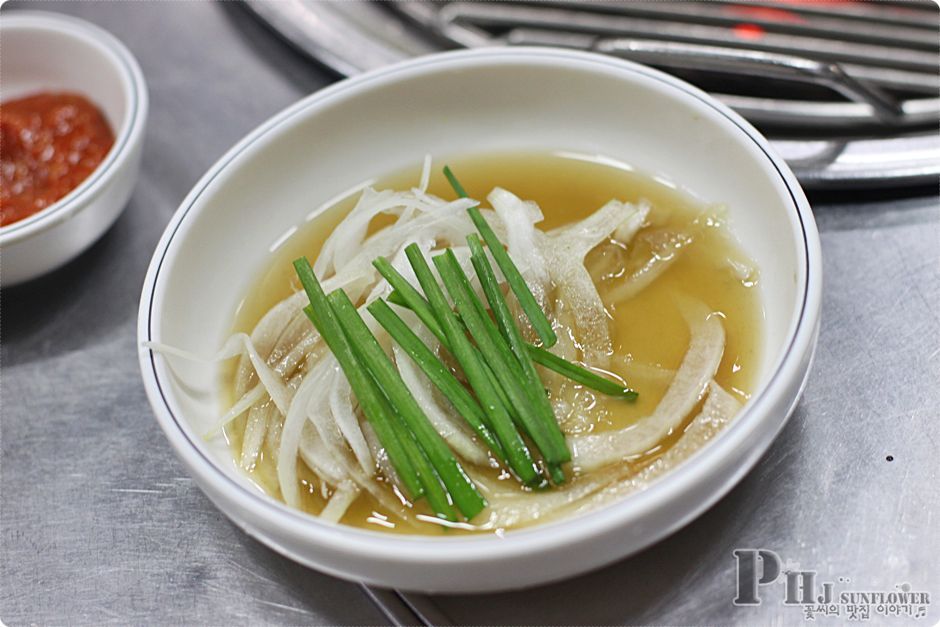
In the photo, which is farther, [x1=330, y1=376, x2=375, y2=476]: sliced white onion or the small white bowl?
the small white bowl

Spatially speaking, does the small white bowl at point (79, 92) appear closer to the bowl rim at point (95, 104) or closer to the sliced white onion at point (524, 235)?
the bowl rim at point (95, 104)

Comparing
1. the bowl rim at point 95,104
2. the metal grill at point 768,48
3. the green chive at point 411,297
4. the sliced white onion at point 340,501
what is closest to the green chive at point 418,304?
the green chive at point 411,297

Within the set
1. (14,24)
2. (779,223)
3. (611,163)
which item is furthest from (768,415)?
(14,24)

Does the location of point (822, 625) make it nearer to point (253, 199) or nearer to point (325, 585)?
point (325, 585)

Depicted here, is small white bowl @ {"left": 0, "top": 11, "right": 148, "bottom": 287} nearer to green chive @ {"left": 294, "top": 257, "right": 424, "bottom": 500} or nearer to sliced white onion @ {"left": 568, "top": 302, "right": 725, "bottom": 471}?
green chive @ {"left": 294, "top": 257, "right": 424, "bottom": 500}

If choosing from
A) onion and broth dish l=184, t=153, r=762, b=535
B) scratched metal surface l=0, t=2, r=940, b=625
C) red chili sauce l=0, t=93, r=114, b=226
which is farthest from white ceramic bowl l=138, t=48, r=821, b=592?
red chili sauce l=0, t=93, r=114, b=226

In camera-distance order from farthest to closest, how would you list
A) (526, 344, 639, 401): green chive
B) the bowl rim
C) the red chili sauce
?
the red chili sauce < the bowl rim < (526, 344, 639, 401): green chive
